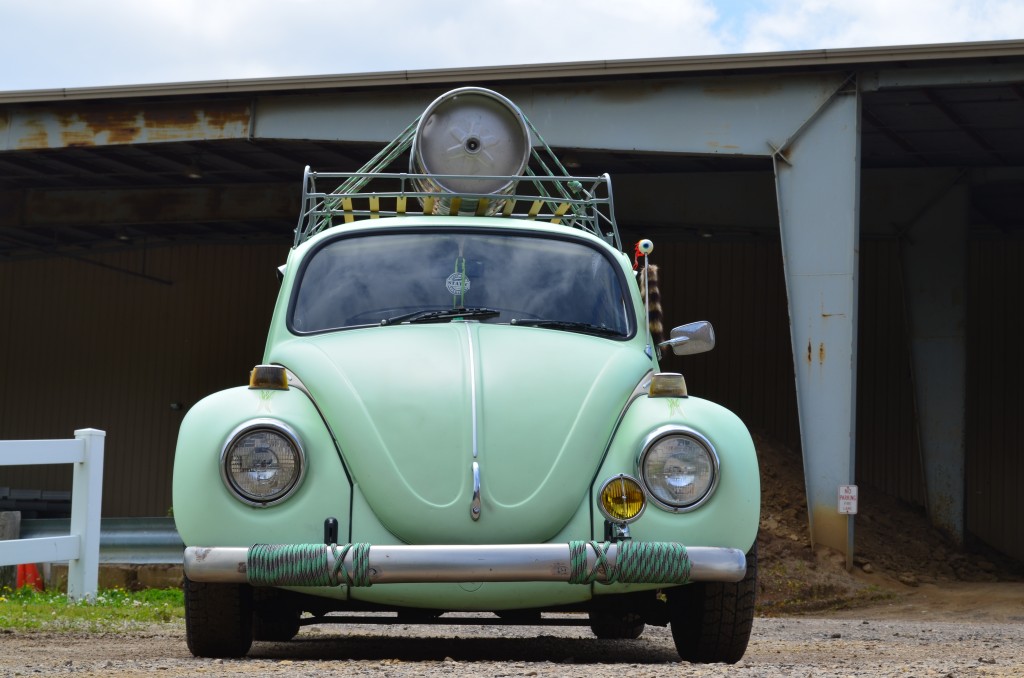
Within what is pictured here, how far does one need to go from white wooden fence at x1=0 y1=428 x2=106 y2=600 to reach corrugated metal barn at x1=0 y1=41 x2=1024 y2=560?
351 inches

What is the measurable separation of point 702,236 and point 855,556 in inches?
357

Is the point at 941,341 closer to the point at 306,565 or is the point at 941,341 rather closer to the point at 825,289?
the point at 825,289

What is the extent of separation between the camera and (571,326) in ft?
20.4

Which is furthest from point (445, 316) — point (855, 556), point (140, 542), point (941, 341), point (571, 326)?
point (941, 341)

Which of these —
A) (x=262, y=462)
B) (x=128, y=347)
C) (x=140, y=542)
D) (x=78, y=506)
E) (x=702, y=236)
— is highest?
(x=702, y=236)

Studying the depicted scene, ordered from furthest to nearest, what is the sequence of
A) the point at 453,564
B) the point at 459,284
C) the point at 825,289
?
the point at 825,289 → the point at 459,284 → the point at 453,564

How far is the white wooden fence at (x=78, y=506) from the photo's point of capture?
9086mm

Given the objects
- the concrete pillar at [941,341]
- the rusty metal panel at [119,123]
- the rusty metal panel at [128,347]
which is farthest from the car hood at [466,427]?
the rusty metal panel at [128,347]

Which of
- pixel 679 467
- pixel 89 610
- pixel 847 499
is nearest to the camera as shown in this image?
pixel 679 467

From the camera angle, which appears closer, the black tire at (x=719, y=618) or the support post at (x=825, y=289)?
the black tire at (x=719, y=618)

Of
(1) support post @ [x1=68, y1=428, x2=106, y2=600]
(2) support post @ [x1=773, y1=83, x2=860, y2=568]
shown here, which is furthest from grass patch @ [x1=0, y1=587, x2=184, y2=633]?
(2) support post @ [x1=773, y1=83, x2=860, y2=568]

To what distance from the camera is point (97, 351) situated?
31500 mm

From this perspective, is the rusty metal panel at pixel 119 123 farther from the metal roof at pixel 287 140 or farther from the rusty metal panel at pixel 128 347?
the rusty metal panel at pixel 128 347

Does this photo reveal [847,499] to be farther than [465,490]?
Yes
